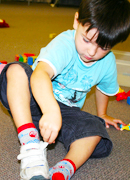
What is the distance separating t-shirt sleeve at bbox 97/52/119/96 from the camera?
85 centimetres

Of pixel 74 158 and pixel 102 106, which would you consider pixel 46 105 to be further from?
pixel 102 106

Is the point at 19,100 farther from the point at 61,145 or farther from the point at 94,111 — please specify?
the point at 94,111

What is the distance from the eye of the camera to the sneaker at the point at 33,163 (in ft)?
1.69

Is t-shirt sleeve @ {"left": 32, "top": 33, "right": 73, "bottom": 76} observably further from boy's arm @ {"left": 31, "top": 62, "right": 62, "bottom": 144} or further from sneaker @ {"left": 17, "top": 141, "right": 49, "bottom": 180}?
sneaker @ {"left": 17, "top": 141, "right": 49, "bottom": 180}

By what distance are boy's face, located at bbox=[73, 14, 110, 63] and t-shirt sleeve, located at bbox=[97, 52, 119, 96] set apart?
0.15 metres

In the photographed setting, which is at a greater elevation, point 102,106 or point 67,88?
point 67,88

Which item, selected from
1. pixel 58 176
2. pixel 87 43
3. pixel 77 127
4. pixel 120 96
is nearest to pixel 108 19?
pixel 87 43

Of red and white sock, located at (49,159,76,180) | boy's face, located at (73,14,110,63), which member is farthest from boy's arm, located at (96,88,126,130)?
red and white sock, located at (49,159,76,180)

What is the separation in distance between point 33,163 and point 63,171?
82mm

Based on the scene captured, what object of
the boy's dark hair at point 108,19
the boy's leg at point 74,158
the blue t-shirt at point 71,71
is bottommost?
the boy's leg at point 74,158

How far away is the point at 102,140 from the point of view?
2.44ft

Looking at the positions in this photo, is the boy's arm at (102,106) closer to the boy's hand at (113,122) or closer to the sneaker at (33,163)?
the boy's hand at (113,122)

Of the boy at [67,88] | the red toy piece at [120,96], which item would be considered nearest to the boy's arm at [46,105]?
the boy at [67,88]

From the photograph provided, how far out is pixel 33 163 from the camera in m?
0.53
